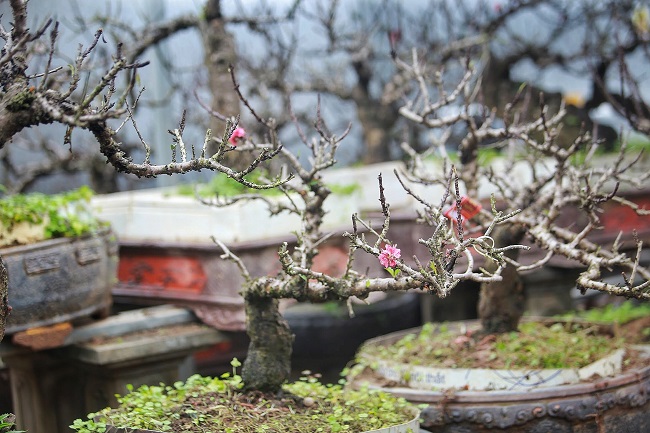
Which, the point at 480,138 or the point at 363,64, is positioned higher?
the point at 363,64

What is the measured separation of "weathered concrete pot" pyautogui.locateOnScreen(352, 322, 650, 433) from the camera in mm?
3389

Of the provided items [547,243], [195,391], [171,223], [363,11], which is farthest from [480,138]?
[363,11]

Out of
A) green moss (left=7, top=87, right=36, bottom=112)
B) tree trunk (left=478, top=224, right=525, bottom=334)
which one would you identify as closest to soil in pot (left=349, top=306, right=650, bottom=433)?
tree trunk (left=478, top=224, right=525, bottom=334)

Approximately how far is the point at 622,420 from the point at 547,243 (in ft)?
2.65

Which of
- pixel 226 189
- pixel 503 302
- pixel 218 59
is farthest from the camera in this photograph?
pixel 218 59

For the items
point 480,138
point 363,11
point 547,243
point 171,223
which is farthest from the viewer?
point 363,11

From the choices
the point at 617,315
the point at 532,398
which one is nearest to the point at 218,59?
the point at 617,315

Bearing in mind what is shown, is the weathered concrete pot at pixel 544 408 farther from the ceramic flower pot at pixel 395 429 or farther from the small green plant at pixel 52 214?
the small green plant at pixel 52 214

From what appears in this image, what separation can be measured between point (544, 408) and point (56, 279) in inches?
93.5

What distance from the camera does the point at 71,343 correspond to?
439 cm

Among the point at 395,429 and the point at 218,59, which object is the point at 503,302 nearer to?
the point at 395,429

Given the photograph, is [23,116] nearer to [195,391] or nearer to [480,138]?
[195,391]

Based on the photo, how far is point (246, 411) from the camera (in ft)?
9.87

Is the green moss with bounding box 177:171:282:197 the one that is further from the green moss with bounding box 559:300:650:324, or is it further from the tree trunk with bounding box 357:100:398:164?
the tree trunk with bounding box 357:100:398:164
